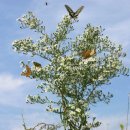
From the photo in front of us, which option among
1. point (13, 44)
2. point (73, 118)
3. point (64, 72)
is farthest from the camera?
point (13, 44)

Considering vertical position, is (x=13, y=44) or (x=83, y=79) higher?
(x=13, y=44)

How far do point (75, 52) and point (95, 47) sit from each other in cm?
189

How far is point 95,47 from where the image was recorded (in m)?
39.5

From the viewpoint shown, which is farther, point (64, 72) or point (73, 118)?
Answer: point (64, 72)

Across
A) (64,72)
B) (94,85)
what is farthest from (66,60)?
(94,85)

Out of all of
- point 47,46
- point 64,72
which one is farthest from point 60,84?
point 47,46

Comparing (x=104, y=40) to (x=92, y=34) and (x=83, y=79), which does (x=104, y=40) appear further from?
(x=83, y=79)

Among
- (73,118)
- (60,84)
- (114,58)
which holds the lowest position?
(73,118)

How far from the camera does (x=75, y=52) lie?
3919cm

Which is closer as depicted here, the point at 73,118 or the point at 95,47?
the point at 73,118

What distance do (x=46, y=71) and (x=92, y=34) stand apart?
5448 mm

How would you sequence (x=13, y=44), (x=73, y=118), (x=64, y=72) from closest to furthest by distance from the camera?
1. (x=73, y=118)
2. (x=64, y=72)
3. (x=13, y=44)

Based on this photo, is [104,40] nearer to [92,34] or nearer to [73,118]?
[92,34]

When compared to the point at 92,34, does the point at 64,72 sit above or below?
below
